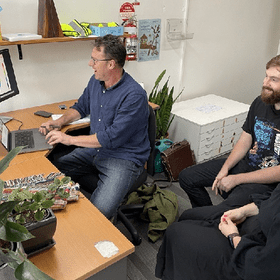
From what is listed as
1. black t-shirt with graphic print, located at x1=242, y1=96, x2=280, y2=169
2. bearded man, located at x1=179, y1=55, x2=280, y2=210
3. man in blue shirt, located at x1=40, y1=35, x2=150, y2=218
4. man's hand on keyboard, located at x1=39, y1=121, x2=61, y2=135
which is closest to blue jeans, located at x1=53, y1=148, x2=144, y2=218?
man in blue shirt, located at x1=40, y1=35, x2=150, y2=218

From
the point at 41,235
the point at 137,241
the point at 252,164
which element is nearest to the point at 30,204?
the point at 41,235

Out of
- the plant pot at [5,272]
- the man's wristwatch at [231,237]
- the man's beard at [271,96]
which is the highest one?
the man's beard at [271,96]

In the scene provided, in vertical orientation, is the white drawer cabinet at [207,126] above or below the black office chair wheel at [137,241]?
above

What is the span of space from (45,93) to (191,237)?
1.86 m

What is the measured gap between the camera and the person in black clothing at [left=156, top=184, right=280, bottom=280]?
115 centimetres

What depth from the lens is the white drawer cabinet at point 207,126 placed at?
3.06 metres

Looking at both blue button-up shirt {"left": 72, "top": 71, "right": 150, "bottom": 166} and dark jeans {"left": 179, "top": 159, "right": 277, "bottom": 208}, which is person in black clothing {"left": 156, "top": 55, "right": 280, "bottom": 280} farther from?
blue button-up shirt {"left": 72, "top": 71, "right": 150, "bottom": 166}

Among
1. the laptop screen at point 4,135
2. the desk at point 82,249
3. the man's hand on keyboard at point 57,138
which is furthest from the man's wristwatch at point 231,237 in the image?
the laptop screen at point 4,135

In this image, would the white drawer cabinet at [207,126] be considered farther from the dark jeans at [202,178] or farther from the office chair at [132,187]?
the office chair at [132,187]

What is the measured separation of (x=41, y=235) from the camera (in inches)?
41.3

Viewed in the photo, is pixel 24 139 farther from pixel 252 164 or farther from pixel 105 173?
pixel 252 164

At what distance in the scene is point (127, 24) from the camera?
278cm

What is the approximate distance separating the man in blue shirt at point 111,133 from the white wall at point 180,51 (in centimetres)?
68


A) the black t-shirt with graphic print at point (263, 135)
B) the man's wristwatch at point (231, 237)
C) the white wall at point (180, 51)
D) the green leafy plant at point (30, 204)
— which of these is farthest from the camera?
the white wall at point (180, 51)
